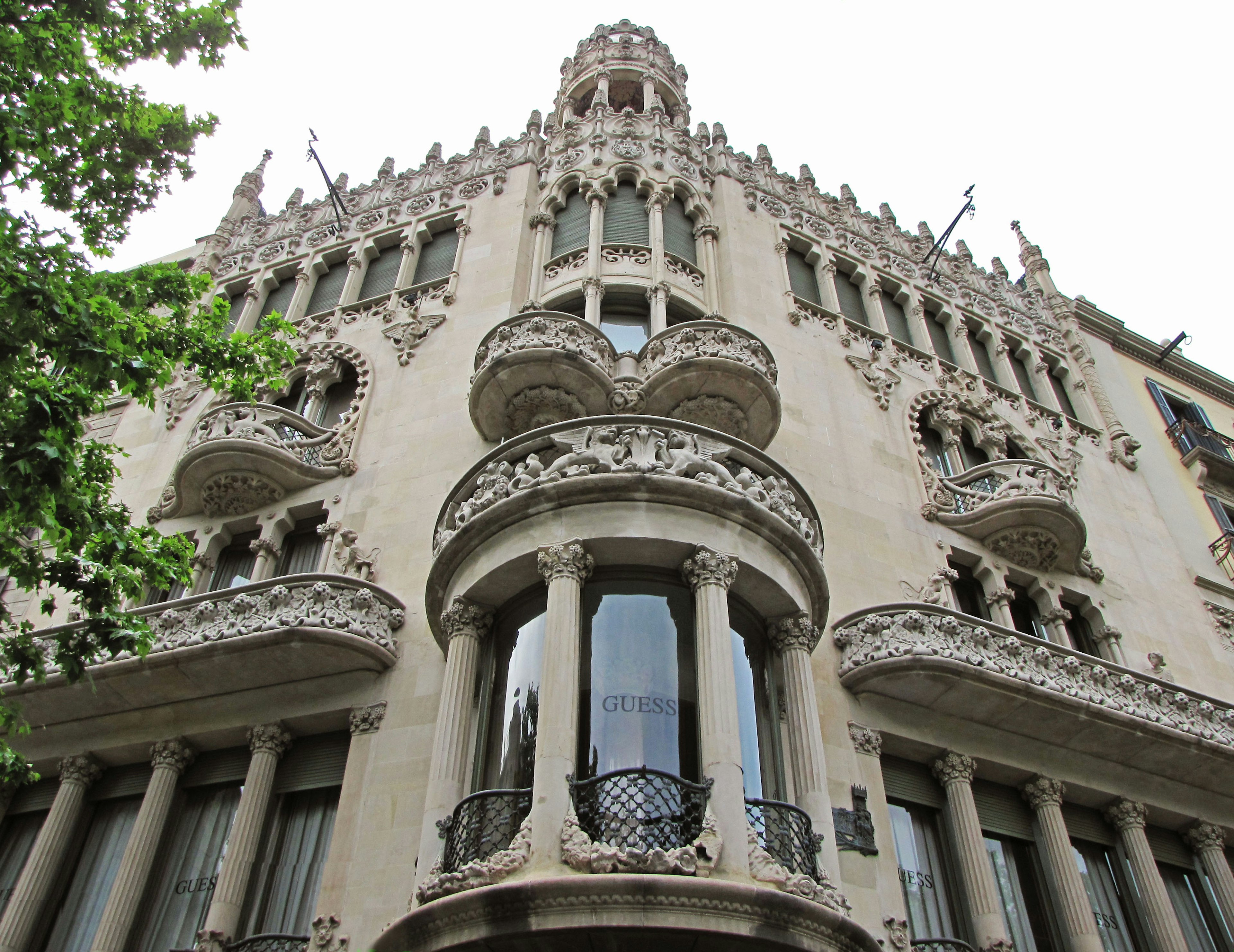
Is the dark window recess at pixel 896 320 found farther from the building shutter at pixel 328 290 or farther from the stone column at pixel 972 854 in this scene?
the building shutter at pixel 328 290

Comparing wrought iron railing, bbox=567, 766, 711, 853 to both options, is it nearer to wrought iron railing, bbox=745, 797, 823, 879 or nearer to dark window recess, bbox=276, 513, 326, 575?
wrought iron railing, bbox=745, 797, 823, 879

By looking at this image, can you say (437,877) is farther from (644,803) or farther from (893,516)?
(893,516)

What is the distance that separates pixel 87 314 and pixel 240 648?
18.9 ft

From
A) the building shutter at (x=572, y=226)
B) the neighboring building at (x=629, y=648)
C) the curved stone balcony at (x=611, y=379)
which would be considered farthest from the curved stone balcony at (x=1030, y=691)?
the building shutter at (x=572, y=226)

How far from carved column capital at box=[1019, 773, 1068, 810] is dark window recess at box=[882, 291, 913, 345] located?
11181 millimetres

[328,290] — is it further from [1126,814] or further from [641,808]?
[1126,814]

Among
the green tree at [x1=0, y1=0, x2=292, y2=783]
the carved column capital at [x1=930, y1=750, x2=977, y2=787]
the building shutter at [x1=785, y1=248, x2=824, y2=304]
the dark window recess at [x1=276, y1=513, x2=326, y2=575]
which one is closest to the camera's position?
the green tree at [x1=0, y1=0, x2=292, y2=783]

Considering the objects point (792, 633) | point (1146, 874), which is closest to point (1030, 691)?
point (1146, 874)

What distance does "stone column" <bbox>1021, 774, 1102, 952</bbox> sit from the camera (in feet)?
46.0

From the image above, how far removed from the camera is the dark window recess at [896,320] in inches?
964

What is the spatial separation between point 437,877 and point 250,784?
4.64 m

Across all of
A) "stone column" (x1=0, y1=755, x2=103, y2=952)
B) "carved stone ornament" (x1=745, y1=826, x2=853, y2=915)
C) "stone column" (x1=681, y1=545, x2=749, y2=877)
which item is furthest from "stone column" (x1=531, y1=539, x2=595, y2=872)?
"stone column" (x1=0, y1=755, x2=103, y2=952)

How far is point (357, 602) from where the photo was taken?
15.1 m

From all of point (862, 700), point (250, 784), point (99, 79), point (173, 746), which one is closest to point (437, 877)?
point (250, 784)
